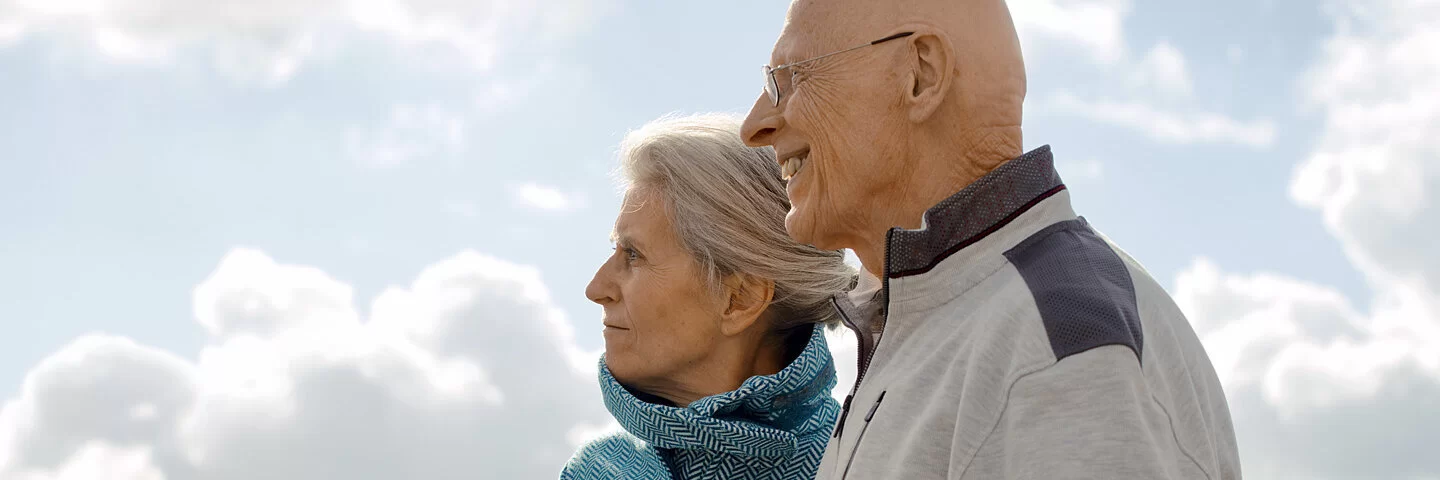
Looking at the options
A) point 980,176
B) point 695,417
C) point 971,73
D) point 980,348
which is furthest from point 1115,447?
point 695,417

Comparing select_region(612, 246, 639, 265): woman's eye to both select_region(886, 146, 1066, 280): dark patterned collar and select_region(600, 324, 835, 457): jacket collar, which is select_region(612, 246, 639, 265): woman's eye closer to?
select_region(600, 324, 835, 457): jacket collar

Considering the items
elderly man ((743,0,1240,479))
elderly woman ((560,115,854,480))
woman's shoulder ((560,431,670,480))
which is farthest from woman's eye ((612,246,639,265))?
elderly man ((743,0,1240,479))

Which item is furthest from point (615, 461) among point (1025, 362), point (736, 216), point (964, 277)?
point (1025, 362)

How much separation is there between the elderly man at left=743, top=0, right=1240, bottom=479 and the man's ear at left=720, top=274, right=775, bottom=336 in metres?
0.80

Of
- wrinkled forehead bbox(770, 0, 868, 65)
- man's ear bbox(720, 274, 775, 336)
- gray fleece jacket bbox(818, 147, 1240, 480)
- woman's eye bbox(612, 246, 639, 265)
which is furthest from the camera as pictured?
woman's eye bbox(612, 246, 639, 265)

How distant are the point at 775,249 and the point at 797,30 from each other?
105 cm

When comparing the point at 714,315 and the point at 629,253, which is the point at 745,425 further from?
the point at 629,253

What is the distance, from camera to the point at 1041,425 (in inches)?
80.8

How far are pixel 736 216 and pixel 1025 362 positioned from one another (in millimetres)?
1752

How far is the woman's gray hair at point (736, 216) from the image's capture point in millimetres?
3787

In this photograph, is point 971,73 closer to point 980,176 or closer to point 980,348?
point 980,176

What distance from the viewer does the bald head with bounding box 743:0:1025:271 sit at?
258 centimetres

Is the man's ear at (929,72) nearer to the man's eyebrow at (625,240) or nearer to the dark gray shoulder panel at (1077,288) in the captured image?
the dark gray shoulder panel at (1077,288)

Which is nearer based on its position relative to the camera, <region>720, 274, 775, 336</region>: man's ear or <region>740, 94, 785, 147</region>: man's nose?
<region>740, 94, 785, 147</region>: man's nose
